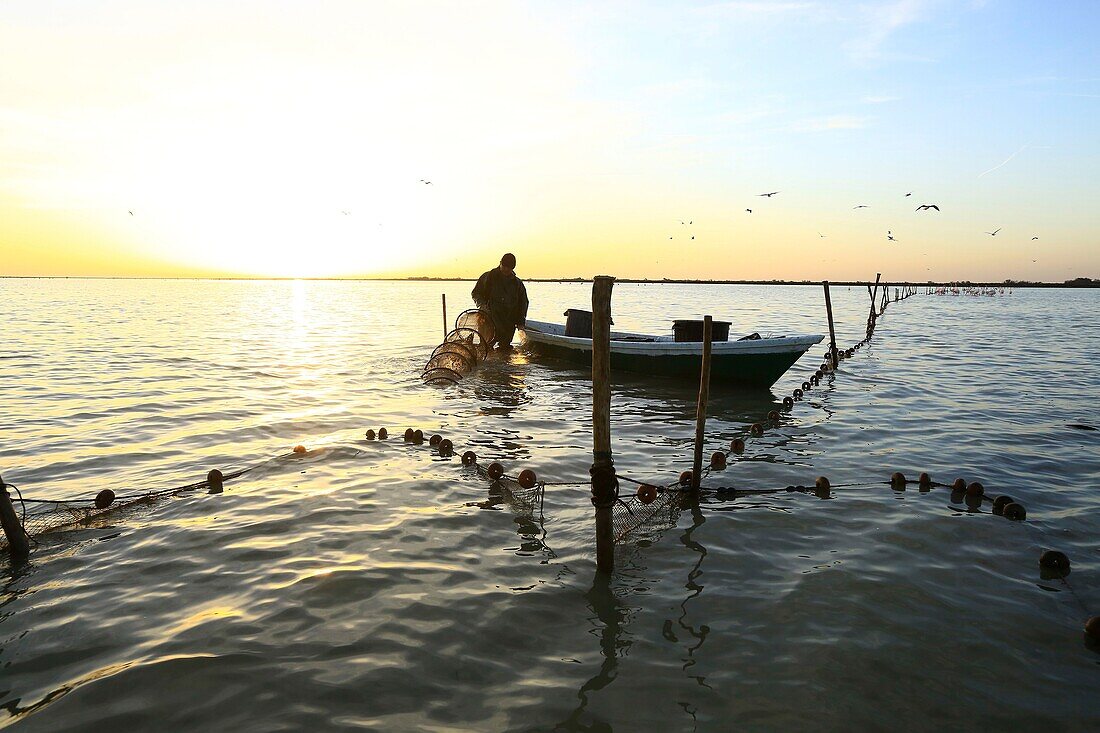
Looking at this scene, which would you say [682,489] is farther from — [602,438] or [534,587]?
[534,587]

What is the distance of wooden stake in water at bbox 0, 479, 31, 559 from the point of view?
6.20 m

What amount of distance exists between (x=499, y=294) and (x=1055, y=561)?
56.3 feet

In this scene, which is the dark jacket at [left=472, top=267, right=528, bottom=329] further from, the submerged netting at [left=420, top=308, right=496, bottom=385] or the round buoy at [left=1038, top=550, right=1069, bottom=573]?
the round buoy at [left=1038, top=550, right=1069, bottom=573]

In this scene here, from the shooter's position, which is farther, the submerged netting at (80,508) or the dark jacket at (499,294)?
the dark jacket at (499,294)

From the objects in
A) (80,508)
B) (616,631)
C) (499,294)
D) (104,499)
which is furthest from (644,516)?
(499,294)

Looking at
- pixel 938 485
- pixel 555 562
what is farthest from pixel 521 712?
pixel 938 485

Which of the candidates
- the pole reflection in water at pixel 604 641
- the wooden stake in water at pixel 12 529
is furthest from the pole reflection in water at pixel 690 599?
the wooden stake in water at pixel 12 529

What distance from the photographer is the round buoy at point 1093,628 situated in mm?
5129

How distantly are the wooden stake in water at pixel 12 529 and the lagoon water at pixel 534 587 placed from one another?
200 mm

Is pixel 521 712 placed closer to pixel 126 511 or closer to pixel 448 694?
pixel 448 694

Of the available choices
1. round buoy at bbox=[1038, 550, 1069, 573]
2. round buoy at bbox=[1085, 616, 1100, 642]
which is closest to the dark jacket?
A: round buoy at bbox=[1038, 550, 1069, 573]

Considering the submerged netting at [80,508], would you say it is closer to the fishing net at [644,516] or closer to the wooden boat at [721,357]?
the fishing net at [644,516]

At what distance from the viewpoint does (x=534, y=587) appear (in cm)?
598

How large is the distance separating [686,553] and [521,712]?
10.3 feet
